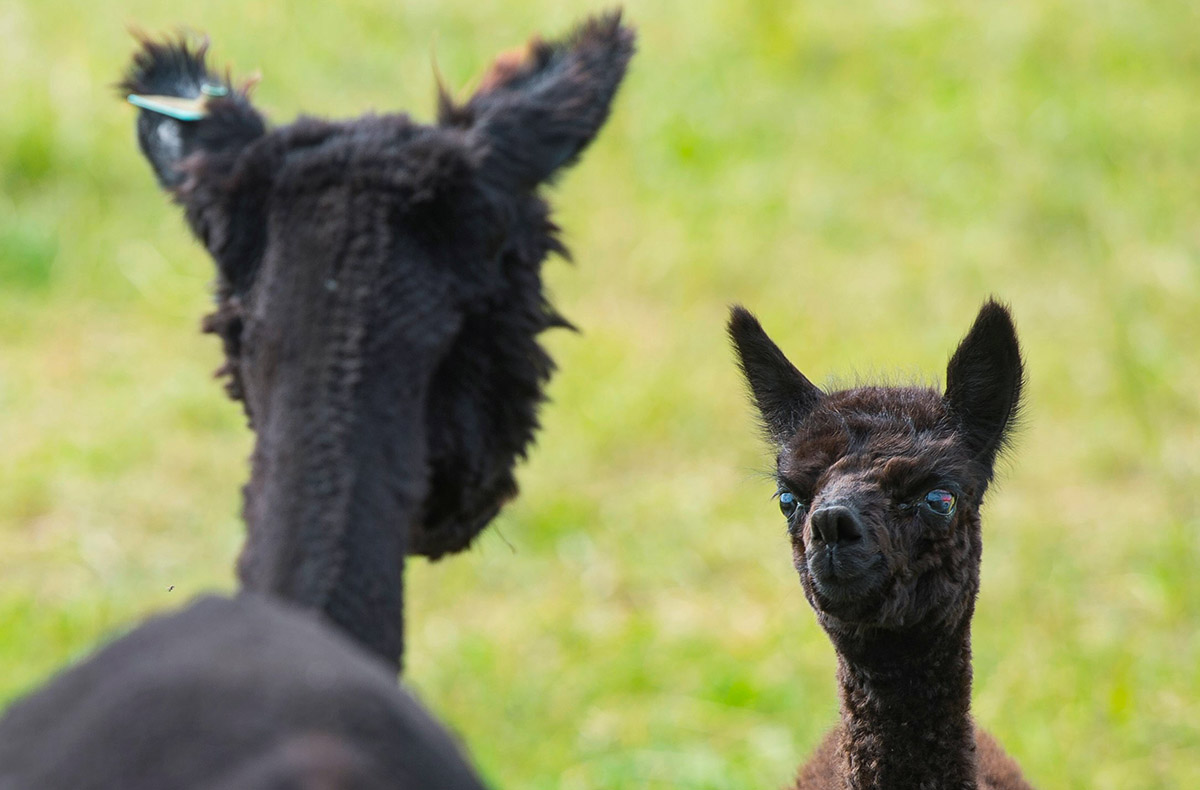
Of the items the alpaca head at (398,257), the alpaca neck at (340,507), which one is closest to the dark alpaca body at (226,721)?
the alpaca neck at (340,507)

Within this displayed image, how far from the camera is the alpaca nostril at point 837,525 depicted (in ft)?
9.05

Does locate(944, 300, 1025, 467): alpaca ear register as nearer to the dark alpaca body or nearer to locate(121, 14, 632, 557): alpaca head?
locate(121, 14, 632, 557): alpaca head

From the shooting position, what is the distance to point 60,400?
29.7 feet

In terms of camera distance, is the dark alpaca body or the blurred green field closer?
the dark alpaca body

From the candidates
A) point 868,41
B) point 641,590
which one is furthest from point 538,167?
point 868,41

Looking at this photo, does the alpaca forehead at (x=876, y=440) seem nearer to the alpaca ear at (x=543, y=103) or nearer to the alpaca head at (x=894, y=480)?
the alpaca head at (x=894, y=480)

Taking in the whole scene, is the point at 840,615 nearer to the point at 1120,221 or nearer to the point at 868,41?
the point at 1120,221

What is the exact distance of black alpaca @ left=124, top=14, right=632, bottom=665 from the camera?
2.36 m

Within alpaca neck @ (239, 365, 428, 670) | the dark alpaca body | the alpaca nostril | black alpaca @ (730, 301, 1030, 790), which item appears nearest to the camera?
the dark alpaca body

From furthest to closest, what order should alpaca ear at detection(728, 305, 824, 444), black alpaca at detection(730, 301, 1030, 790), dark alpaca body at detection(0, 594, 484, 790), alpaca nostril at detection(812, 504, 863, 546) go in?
1. alpaca ear at detection(728, 305, 824, 444)
2. black alpaca at detection(730, 301, 1030, 790)
3. alpaca nostril at detection(812, 504, 863, 546)
4. dark alpaca body at detection(0, 594, 484, 790)

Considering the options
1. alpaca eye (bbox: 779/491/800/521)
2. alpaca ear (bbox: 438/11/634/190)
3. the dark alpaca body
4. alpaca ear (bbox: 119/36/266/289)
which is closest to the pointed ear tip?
alpaca eye (bbox: 779/491/800/521)

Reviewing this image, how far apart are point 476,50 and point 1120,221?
493 centimetres

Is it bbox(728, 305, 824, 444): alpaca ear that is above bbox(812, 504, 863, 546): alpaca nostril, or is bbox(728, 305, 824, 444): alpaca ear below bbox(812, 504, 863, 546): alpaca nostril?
above

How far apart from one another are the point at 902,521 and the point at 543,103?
3.59 feet
